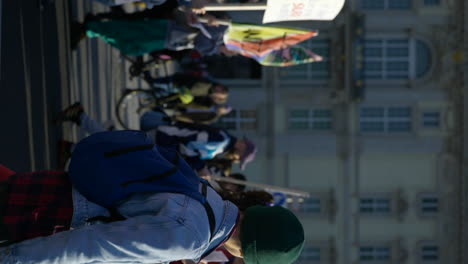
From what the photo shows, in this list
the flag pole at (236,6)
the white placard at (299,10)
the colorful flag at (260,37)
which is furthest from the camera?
the colorful flag at (260,37)

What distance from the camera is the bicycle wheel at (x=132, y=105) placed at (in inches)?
400

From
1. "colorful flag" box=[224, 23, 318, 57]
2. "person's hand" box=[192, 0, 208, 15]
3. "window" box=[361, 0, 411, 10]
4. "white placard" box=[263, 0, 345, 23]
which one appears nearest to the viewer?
"white placard" box=[263, 0, 345, 23]

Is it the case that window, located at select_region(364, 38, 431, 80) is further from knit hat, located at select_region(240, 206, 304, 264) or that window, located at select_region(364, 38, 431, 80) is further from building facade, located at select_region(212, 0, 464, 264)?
knit hat, located at select_region(240, 206, 304, 264)

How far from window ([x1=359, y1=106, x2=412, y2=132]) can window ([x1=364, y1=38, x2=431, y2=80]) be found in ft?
3.81

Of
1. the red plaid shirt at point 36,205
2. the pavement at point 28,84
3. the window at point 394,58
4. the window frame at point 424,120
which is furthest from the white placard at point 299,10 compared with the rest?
the window at point 394,58

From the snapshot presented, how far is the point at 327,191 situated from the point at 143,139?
51.6ft

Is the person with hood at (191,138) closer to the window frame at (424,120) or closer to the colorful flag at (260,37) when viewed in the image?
the colorful flag at (260,37)

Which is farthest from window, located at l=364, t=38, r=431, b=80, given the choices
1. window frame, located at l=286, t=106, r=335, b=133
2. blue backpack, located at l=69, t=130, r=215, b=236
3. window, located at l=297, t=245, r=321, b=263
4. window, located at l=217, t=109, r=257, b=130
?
blue backpack, located at l=69, t=130, r=215, b=236

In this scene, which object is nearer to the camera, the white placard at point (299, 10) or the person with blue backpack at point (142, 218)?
the person with blue backpack at point (142, 218)

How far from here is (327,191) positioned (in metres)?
18.7

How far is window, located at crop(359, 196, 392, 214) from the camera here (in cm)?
1853

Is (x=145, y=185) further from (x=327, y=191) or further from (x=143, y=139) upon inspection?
(x=327, y=191)

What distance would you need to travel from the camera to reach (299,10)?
21.5ft

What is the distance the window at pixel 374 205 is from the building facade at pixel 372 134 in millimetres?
32
